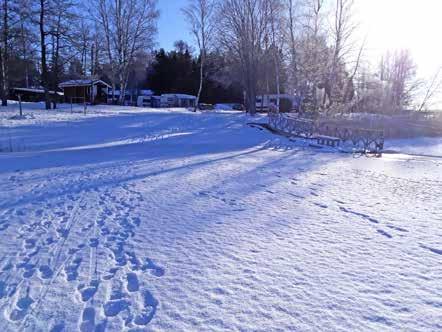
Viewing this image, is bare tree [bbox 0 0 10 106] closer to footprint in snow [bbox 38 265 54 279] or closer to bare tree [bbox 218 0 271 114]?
bare tree [bbox 218 0 271 114]

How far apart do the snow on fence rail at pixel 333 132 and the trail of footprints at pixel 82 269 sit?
13781mm

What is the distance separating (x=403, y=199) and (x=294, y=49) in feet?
84.2

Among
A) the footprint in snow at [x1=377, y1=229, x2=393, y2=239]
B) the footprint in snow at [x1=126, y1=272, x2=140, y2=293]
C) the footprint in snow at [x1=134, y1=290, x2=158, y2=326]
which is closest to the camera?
the footprint in snow at [x1=134, y1=290, x2=158, y2=326]

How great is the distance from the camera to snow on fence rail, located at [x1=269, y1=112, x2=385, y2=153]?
16.1 meters

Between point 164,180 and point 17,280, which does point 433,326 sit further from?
point 164,180

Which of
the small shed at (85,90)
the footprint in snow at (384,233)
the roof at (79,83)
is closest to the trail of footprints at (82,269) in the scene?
the footprint in snow at (384,233)

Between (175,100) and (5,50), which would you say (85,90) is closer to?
(175,100)

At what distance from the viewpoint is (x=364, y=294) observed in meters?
3.26

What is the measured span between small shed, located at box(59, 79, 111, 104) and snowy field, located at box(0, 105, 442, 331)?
1522 inches

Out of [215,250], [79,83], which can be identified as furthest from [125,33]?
[215,250]

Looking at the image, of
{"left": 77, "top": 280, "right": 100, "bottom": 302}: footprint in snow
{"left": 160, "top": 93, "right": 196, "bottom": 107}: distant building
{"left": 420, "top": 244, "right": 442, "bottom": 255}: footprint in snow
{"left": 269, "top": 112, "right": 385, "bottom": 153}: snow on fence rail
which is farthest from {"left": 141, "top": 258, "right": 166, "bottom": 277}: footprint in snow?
{"left": 160, "top": 93, "right": 196, "bottom": 107}: distant building

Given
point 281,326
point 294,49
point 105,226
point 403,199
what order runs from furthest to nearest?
1. point 294,49
2. point 403,199
3. point 105,226
4. point 281,326

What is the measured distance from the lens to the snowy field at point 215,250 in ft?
9.59

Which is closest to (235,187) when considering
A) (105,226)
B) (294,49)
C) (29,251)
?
(105,226)
